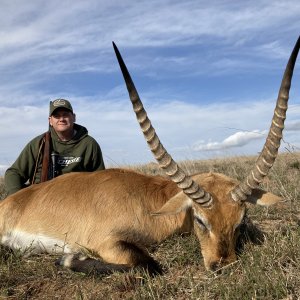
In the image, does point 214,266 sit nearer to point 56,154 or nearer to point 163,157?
point 163,157

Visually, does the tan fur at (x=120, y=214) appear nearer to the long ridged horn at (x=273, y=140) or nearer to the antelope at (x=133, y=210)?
the antelope at (x=133, y=210)

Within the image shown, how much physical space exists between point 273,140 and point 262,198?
2.76 feet

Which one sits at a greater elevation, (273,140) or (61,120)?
(61,120)

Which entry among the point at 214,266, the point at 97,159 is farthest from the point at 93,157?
the point at 214,266

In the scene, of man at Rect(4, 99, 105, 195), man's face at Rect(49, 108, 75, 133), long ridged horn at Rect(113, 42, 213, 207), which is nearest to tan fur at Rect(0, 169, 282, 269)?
long ridged horn at Rect(113, 42, 213, 207)

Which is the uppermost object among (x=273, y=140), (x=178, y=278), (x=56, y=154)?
(x=273, y=140)

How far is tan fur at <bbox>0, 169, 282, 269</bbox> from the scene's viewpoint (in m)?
4.36

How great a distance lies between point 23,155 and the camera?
7.56 metres

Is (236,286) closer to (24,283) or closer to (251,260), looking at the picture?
(251,260)

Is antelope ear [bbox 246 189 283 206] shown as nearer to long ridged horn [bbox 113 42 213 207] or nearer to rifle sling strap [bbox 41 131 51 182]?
long ridged horn [bbox 113 42 213 207]

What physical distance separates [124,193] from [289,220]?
2.31 meters

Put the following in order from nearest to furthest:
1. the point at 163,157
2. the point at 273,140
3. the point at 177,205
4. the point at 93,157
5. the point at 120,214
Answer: the point at 273,140
the point at 163,157
the point at 177,205
the point at 120,214
the point at 93,157

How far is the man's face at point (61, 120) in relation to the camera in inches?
298

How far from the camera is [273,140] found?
423 cm
